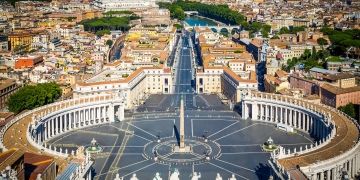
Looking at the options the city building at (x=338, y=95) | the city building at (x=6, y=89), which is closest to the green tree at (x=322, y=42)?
the city building at (x=338, y=95)

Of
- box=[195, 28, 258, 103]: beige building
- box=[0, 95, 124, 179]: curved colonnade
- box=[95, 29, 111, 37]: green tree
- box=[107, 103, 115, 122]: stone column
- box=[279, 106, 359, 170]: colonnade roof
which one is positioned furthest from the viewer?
box=[95, 29, 111, 37]: green tree

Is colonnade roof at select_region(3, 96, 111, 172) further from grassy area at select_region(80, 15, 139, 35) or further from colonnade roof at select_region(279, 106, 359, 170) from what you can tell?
grassy area at select_region(80, 15, 139, 35)

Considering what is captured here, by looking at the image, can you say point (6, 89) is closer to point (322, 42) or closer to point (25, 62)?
point (25, 62)

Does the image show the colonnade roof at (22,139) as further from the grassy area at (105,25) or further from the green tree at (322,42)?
the grassy area at (105,25)

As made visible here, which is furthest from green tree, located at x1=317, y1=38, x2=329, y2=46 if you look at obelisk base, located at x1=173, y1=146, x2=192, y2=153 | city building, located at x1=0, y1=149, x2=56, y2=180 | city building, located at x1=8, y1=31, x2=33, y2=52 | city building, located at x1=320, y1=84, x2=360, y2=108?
city building, located at x1=0, y1=149, x2=56, y2=180

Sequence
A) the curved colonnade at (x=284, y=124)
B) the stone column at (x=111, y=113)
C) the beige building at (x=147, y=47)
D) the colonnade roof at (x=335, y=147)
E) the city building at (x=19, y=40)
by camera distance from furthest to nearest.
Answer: the city building at (x=19, y=40) < the beige building at (x=147, y=47) < the stone column at (x=111, y=113) < the curved colonnade at (x=284, y=124) < the colonnade roof at (x=335, y=147)

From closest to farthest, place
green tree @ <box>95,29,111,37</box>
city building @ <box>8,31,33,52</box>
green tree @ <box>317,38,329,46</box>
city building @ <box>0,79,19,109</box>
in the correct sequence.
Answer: city building @ <box>0,79,19,109</box>
green tree @ <box>317,38,329,46</box>
city building @ <box>8,31,33,52</box>
green tree @ <box>95,29,111,37</box>

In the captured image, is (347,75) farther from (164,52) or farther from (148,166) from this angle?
(148,166)
